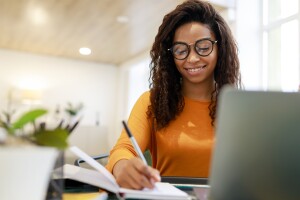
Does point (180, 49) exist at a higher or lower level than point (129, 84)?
lower

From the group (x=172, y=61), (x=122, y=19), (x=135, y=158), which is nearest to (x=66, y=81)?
(x=122, y=19)

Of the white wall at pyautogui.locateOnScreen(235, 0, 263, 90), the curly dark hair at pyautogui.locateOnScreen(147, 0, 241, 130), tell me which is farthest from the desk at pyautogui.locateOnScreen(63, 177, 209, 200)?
the white wall at pyautogui.locateOnScreen(235, 0, 263, 90)

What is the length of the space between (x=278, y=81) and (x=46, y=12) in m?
3.23

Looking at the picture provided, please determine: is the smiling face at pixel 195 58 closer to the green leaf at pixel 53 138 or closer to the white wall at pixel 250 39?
the green leaf at pixel 53 138

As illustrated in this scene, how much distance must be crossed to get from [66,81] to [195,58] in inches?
253

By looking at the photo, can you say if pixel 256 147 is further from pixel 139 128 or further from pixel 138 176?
pixel 139 128

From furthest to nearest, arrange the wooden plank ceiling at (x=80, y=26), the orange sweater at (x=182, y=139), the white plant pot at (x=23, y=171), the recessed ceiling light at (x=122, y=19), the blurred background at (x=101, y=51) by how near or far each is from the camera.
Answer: the recessed ceiling light at (x=122, y=19)
the wooden plank ceiling at (x=80, y=26)
the blurred background at (x=101, y=51)
the orange sweater at (x=182, y=139)
the white plant pot at (x=23, y=171)

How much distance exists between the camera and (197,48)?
1136mm

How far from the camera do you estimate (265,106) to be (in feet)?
1.41

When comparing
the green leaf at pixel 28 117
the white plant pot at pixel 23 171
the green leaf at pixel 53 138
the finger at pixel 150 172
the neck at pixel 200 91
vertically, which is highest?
the neck at pixel 200 91

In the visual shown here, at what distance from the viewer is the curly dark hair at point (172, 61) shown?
1.21 metres

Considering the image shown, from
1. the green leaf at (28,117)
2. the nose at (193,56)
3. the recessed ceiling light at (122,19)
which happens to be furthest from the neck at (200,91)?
Result: the recessed ceiling light at (122,19)

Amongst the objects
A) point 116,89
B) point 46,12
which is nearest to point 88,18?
point 46,12

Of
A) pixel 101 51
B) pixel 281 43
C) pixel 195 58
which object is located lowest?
pixel 195 58
